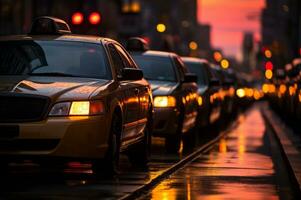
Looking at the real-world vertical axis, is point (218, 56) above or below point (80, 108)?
below

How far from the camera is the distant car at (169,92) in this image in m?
19.0

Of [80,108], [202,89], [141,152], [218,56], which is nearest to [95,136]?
[80,108]

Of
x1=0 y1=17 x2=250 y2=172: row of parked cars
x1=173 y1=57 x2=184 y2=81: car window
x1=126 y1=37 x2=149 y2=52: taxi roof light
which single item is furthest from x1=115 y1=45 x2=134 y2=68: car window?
x1=173 y1=57 x2=184 y2=81: car window

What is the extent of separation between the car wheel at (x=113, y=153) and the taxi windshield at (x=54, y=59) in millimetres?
710

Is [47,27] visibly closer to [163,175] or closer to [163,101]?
[163,175]

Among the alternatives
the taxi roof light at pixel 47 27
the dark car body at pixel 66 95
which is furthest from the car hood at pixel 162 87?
the taxi roof light at pixel 47 27

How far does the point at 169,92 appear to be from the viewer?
750 inches

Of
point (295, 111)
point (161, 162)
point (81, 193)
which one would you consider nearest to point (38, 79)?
point (81, 193)

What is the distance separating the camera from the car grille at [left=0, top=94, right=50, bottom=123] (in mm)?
12578

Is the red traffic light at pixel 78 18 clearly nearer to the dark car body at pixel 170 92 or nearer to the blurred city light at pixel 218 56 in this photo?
the dark car body at pixel 170 92

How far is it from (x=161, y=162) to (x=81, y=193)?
16.9 ft

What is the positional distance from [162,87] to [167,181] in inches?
205

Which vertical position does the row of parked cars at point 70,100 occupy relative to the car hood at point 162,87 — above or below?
above

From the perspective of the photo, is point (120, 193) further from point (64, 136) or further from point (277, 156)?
point (277, 156)
